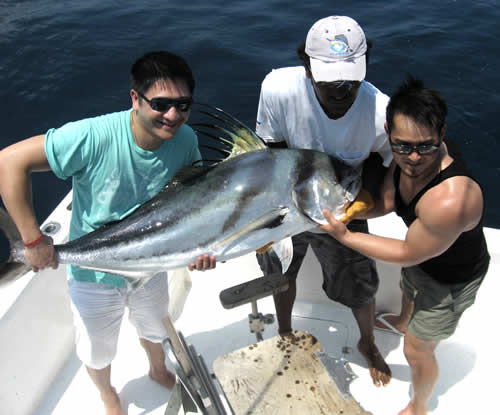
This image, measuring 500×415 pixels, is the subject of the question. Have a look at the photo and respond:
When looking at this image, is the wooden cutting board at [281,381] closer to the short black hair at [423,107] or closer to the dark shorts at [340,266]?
the dark shorts at [340,266]

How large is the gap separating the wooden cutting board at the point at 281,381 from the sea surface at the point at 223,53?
2903 mm

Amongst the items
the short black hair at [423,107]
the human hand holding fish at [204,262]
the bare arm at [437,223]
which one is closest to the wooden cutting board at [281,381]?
the human hand holding fish at [204,262]

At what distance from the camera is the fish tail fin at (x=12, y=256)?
1770 mm

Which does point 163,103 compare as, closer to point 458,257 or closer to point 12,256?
point 12,256

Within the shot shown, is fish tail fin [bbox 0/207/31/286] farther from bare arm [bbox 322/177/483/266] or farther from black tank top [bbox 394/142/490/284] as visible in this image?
black tank top [bbox 394/142/490/284]

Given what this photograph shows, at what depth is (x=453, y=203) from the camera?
1.51 meters

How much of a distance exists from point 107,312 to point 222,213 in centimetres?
75

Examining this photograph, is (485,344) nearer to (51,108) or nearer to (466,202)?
(466,202)

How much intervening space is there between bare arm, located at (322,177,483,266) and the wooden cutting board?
79 centimetres

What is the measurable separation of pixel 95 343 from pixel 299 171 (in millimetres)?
1287

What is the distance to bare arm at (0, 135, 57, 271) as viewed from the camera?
1.64m

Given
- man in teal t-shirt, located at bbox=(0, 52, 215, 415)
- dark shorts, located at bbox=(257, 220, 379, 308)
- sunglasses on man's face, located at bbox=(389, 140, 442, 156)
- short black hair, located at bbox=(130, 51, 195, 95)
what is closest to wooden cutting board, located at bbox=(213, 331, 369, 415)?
dark shorts, located at bbox=(257, 220, 379, 308)

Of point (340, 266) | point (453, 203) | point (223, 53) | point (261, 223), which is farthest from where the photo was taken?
point (223, 53)

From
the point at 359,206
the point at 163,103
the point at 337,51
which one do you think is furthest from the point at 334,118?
the point at 163,103
